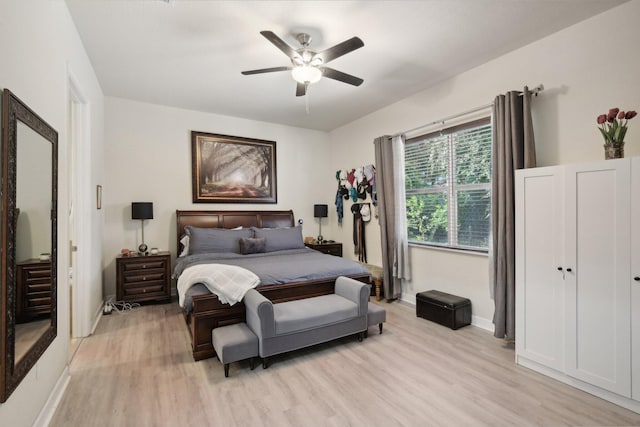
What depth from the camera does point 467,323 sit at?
3377mm

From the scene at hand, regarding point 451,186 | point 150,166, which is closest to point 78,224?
point 150,166

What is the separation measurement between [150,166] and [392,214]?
3740mm

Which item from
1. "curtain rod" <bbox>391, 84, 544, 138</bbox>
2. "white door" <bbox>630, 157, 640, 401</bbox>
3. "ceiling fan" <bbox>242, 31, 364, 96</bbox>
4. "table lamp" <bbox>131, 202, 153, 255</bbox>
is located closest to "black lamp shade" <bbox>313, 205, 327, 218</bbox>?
"curtain rod" <bbox>391, 84, 544, 138</bbox>

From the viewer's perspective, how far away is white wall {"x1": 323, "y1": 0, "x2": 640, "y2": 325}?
232 cm

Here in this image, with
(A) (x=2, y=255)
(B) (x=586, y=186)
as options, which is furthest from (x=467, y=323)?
(A) (x=2, y=255)

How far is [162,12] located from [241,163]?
2.82m

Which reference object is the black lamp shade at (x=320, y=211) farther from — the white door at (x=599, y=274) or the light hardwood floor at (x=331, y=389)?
the white door at (x=599, y=274)

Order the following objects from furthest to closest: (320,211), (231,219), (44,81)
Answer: (320,211), (231,219), (44,81)

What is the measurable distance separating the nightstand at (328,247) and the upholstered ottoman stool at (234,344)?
2762 mm

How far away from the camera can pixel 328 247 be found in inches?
210

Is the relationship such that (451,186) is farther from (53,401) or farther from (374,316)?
(53,401)

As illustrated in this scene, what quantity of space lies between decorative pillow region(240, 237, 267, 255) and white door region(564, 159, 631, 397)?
11.2ft

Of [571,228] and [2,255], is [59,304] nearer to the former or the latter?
[2,255]

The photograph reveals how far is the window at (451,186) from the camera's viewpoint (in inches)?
132
